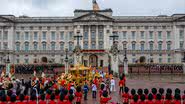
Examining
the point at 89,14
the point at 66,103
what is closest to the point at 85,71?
the point at 66,103

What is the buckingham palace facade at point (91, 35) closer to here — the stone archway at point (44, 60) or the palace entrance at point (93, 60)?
the stone archway at point (44, 60)

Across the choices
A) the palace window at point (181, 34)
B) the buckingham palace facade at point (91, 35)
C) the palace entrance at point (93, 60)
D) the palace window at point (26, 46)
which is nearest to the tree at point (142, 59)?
the buckingham palace facade at point (91, 35)

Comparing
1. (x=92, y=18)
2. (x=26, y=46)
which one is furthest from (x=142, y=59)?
(x=26, y=46)

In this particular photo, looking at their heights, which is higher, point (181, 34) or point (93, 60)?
point (181, 34)

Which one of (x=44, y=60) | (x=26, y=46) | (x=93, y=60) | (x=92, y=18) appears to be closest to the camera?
(x=93, y=60)

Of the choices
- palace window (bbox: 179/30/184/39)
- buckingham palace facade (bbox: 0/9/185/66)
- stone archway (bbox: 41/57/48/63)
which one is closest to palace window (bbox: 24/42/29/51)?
buckingham palace facade (bbox: 0/9/185/66)

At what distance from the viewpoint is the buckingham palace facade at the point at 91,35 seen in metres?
97.2

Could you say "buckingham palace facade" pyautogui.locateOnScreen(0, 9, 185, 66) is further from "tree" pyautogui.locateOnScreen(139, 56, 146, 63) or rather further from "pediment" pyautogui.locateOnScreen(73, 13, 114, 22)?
"tree" pyautogui.locateOnScreen(139, 56, 146, 63)

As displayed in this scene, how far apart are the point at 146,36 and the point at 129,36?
5.22m

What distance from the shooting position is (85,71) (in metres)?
37.0

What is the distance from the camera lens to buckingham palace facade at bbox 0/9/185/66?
97250mm

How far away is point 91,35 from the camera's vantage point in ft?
322

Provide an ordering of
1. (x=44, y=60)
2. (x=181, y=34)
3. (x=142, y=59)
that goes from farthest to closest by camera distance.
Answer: (x=181, y=34), (x=142, y=59), (x=44, y=60)

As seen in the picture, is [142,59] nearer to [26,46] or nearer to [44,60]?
[44,60]
